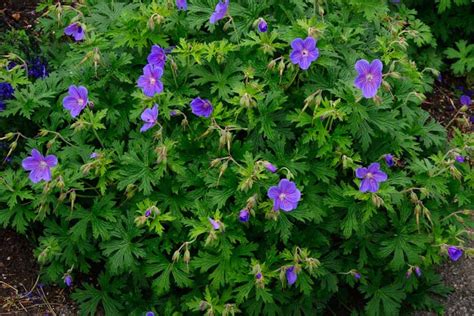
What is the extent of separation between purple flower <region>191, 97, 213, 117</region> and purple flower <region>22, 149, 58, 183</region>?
0.69 meters

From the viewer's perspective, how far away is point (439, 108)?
496cm

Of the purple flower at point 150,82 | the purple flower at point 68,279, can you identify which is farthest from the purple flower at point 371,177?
the purple flower at point 68,279

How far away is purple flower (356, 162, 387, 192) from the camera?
10.0 ft

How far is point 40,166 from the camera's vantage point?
10.3 ft

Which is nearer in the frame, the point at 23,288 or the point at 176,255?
the point at 176,255

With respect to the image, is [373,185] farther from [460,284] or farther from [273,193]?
[460,284]

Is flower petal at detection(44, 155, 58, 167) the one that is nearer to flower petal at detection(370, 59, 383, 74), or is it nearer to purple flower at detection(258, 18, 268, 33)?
purple flower at detection(258, 18, 268, 33)

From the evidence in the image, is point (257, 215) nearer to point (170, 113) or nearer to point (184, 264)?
point (184, 264)

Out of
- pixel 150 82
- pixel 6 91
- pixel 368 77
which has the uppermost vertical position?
pixel 368 77

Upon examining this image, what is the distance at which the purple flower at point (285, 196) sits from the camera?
115 inches

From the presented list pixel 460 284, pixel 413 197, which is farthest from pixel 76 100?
pixel 460 284

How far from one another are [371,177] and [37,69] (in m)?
2.01

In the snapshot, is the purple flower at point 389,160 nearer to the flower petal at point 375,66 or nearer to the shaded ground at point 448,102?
Answer: the flower petal at point 375,66

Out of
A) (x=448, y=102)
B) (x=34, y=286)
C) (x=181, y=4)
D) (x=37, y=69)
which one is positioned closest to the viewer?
(x=181, y=4)
